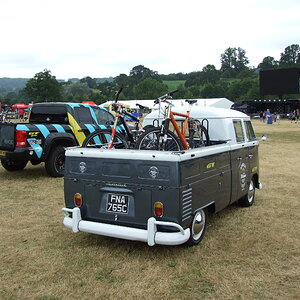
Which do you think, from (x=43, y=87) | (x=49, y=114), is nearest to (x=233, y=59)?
(x=43, y=87)

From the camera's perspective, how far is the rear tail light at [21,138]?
8.75 metres

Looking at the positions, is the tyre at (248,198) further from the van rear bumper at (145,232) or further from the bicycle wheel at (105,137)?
the van rear bumper at (145,232)

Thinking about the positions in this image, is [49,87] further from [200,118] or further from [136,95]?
[200,118]

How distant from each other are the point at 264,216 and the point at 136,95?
107m

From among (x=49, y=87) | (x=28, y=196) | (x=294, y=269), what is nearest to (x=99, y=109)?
(x=28, y=196)

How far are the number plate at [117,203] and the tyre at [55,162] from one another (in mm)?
5129

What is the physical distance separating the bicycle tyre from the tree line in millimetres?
33522

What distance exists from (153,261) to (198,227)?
0.76 m

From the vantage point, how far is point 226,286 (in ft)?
12.5

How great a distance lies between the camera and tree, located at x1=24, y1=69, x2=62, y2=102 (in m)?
87.0

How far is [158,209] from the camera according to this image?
169 inches

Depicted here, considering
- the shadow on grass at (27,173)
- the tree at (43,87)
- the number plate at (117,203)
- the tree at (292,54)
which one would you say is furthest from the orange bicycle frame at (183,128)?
the tree at (292,54)

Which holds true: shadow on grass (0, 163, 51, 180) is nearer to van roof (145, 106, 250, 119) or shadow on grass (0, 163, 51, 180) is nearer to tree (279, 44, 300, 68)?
van roof (145, 106, 250, 119)

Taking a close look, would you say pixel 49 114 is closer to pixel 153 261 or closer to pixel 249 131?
pixel 249 131
